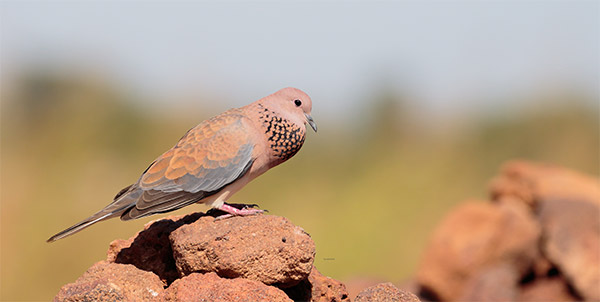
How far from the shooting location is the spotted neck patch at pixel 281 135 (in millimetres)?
5910

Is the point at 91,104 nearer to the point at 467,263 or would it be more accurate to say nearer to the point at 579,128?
the point at 467,263

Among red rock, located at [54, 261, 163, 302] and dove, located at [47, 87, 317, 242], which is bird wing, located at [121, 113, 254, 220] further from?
red rock, located at [54, 261, 163, 302]

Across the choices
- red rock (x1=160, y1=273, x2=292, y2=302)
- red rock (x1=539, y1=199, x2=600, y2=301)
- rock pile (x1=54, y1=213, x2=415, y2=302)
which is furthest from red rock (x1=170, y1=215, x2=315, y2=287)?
red rock (x1=539, y1=199, x2=600, y2=301)

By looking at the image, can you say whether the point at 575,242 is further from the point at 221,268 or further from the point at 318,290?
the point at 221,268

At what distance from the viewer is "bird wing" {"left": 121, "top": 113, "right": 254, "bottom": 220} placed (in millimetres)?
5770

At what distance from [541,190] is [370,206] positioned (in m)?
6.83

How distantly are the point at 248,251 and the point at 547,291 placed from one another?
8.12m

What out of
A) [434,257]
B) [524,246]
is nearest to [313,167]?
[434,257]

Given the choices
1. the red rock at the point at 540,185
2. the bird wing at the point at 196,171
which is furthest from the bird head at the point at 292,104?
the red rock at the point at 540,185

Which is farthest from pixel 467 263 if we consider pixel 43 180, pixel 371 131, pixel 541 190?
pixel 371 131

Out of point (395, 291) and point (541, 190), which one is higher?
point (395, 291)

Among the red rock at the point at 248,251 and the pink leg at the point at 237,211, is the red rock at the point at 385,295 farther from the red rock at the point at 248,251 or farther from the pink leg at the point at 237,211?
the pink leg at the point at 237,211

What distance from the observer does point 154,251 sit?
606 cm

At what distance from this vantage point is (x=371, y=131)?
75.2ft
